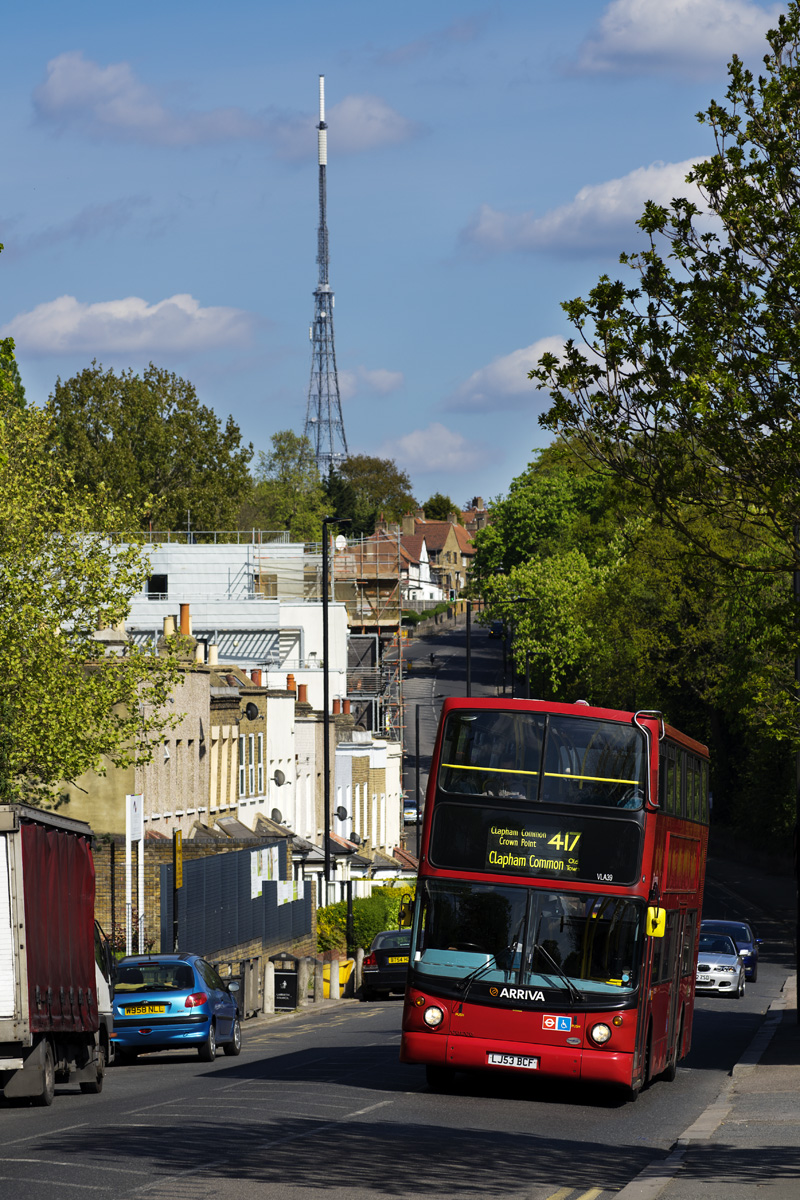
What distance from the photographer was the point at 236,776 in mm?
50750

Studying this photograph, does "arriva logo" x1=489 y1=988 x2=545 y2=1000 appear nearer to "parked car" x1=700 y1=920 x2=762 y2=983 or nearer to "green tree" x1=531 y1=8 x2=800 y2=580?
"green tree" x1=531 y1=8 x2=800 y2=580

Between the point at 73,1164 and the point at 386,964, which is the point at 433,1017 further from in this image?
the point at 386,964

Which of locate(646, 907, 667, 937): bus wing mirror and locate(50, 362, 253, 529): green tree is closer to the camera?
locate(646, 907, 667, 937): bus wing mirror

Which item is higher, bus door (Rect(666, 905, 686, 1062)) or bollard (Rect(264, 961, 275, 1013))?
bus door (Rect(666, 905, 686, 1062))

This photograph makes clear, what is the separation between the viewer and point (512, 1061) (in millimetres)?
17953

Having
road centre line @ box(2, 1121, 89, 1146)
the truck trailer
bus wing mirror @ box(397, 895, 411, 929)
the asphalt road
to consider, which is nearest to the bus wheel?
the asphalt road

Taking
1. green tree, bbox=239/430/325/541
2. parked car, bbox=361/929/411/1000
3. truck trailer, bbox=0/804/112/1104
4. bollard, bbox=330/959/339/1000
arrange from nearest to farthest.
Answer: truck trailer, bbox=0/804/112/1104
parked car, bbox=361/929/411/1000
bollard, bbox=330/959/339/1000
green tree, bbox=239/430/325/541

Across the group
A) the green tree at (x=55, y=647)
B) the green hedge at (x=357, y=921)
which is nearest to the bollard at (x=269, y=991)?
the green tree at (x=55, y=647)

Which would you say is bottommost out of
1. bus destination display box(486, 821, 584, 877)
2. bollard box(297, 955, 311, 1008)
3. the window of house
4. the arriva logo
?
bollard box(297, 955, 311, 1008)

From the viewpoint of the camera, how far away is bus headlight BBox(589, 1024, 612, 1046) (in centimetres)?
1788

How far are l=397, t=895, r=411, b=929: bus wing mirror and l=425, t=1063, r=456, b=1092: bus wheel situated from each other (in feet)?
109

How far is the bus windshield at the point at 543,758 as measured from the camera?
18250 millimetres

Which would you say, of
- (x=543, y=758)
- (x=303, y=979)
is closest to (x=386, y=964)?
(x=303, y=979)

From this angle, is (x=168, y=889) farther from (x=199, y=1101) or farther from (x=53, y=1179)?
(x=53, y=1179)
